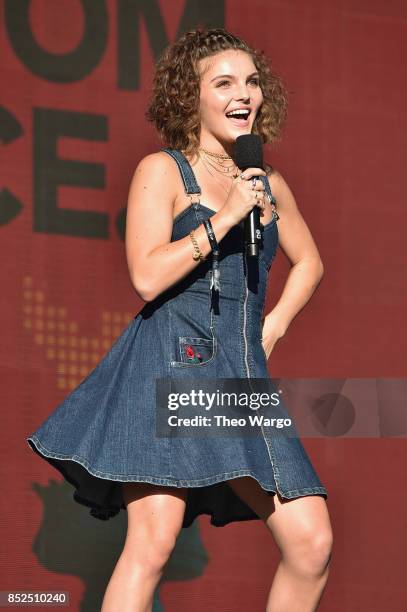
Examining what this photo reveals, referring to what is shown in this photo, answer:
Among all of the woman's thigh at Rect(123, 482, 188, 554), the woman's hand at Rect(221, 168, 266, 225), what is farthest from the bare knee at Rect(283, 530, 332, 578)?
the woman's hand at Rect(221, 168, 266, 225)

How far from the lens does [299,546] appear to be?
232 cm

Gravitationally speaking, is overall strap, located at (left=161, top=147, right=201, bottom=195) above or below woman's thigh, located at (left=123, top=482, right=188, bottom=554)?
above

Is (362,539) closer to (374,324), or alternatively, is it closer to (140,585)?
(374,324)

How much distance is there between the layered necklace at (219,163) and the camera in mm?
2549

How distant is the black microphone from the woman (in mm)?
49

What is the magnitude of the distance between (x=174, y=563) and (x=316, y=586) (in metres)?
1.38

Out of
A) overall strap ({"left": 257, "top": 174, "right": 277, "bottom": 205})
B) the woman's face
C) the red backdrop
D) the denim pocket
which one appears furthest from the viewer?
the red backdrop

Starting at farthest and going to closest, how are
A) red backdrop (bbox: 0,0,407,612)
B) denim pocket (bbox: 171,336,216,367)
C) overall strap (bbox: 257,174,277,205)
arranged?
red backdrop (bbox: 0,0,407,612) < overall strap (bbox: 257,174,277,205) < denim pocket (bbox: 171,336,216,367)

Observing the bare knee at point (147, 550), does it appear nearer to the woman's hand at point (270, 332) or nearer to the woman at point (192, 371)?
the woman at point (192, 371)

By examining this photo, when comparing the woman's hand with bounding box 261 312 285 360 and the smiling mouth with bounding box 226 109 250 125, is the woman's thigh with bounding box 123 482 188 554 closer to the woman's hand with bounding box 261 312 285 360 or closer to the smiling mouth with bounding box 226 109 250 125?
the woman's hand with bounding box 261 312 285 360

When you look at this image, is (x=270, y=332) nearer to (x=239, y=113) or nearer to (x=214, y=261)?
(x=214, y=261)

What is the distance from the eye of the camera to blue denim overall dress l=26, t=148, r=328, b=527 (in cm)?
229

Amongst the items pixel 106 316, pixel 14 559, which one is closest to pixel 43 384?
pixel 106 316

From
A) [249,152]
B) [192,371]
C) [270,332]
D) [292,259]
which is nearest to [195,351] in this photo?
[192,371]
